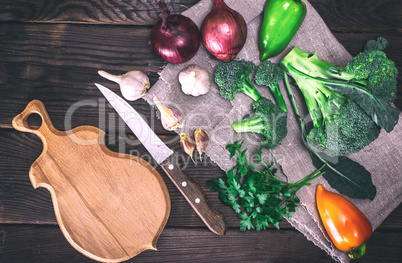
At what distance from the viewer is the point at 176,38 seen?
3.48 ft

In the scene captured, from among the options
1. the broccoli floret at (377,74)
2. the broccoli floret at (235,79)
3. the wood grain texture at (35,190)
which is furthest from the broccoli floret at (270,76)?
the wood grain texture at (35,190)

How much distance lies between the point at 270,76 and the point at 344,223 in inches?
25.3

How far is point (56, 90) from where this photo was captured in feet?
3.92

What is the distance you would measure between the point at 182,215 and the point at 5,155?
0.79 m

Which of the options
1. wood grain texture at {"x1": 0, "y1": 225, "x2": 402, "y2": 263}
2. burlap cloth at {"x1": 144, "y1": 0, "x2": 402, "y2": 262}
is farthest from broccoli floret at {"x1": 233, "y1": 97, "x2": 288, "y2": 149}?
wood grain texture at {"x1": 0, "y1": 225, "x2": 402, "y2": 263}

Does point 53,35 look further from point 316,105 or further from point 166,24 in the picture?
point 316,105

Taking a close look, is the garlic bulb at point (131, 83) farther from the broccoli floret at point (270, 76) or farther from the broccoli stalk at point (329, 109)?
the broccoli stalk at point (329, 109)

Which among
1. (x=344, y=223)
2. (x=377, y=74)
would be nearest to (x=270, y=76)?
(x=377, y=74)

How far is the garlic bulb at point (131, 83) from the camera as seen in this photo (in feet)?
3.70

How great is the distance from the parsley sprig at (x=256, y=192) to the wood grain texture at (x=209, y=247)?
131mm

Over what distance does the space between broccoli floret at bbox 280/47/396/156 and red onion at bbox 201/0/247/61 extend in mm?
223

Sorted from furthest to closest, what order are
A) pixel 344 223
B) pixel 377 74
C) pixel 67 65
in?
1. pixel 67 65
2. pixel 344 223
3. pixel 377 74

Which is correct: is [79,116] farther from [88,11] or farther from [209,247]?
[209,247]

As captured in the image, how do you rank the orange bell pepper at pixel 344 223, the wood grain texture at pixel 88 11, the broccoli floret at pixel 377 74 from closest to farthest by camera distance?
the broccoli floret at pixel 377 74
the orange bell pepper at pixel 344 223
the wood grain texture at pixel 88 11
